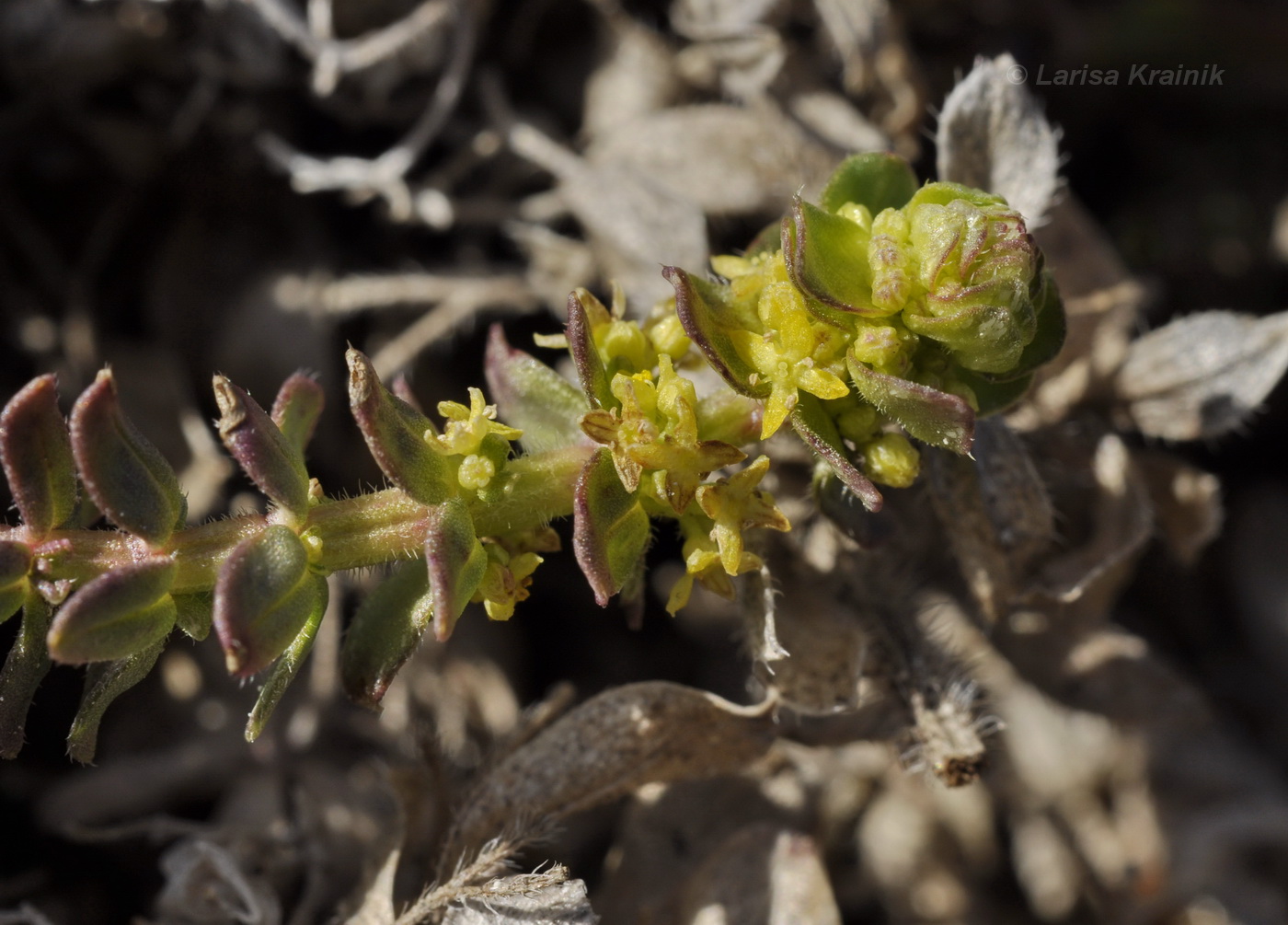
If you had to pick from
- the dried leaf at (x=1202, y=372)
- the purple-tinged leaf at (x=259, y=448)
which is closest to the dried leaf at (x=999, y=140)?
the dried leaf at (x=1202, y=372)

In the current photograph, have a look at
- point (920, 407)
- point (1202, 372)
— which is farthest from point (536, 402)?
point (1202, 372)

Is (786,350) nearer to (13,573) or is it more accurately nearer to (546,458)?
(546,458)

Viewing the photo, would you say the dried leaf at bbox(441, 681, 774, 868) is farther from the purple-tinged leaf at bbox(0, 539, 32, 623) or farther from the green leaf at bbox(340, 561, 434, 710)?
the purple-tinged leaf at bbox(0, 539, 32, 623)

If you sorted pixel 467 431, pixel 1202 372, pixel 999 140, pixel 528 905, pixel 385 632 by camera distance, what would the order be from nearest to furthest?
1. pixel 467 431
2. pixel 385 632
3. pixel 528 905
4. pixel 999 140
5. pixel 1202 372

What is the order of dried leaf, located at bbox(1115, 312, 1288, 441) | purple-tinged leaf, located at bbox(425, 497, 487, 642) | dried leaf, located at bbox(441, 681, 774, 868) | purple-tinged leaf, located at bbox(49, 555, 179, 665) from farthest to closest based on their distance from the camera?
dried leaf, located at bbox(1115, 312, 1288, 441) < dried leaf, located at bbox(441, 681, 774, 868) < purple-tinged leaf, located at bbox(425, 497, 487, 642) < purple-tinged leaf, located at bbox(49, 555, 179, 665)

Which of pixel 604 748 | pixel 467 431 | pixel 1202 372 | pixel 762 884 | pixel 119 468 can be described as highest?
pixel 119 468

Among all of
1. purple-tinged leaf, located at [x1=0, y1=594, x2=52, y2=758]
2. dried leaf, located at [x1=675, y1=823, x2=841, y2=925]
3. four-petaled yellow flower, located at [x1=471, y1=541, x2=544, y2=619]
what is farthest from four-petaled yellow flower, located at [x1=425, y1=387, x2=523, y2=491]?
dried leaf, located at [x1=675, y1=823, x2=841, y2=925]

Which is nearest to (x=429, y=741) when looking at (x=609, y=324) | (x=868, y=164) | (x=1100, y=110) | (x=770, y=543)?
(x=770, y=543)
